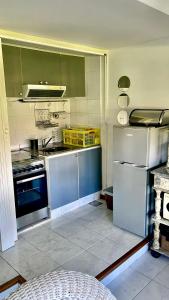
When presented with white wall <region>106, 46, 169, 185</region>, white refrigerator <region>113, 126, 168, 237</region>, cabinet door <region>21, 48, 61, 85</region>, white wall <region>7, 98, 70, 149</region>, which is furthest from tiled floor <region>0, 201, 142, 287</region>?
cabinet door <region>21, 48, 61, 85</region>

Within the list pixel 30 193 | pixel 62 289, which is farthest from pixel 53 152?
pixel 62 289

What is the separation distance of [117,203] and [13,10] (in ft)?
6.86

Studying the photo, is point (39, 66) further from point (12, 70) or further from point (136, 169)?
point (136, 169)

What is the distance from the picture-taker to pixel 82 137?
10.9 ft

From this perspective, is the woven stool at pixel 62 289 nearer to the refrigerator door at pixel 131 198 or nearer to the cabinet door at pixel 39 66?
the refrigerator door at pixel 131 198

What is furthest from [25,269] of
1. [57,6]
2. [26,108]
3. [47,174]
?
[57,6]

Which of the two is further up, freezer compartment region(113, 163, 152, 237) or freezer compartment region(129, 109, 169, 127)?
freezer compartment region(129, 109, 169, 127)

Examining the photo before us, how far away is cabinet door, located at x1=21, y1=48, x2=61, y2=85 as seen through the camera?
2760 mm

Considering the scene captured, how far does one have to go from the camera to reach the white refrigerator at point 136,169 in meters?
2.45

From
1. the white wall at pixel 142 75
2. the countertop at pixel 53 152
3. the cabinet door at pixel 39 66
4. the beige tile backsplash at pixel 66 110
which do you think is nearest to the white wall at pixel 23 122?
the beige tile backsplash at pixel 66 110

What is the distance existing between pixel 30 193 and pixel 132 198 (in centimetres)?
116

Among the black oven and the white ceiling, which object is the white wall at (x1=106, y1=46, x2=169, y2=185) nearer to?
the white ceiling

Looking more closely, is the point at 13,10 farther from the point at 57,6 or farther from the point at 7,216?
the point at 7,216

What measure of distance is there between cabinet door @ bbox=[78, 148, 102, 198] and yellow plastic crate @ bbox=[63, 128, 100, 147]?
0.41 feet
